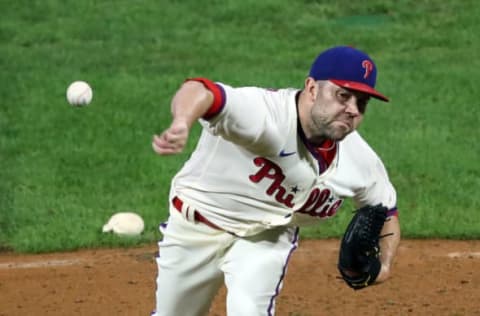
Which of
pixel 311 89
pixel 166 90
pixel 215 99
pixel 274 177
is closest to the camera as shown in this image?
pixel 215 99

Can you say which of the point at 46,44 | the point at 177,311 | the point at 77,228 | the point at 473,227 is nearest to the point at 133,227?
the point at 77,228

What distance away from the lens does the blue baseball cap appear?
565 centimetres

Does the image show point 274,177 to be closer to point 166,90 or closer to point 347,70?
point 347,70

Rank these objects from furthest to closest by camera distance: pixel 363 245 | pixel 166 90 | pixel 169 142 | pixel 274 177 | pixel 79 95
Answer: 1. pixel 166 90
2. pixel 79 95
3. pixel 363 245
4. pixel 274 177
5. pixel 169 142

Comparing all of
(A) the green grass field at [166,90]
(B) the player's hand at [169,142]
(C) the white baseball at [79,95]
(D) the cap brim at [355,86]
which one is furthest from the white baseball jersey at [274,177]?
(C) the white baseball at [79,95]

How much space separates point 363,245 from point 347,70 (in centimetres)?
94

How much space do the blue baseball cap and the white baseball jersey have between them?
231 millimetres

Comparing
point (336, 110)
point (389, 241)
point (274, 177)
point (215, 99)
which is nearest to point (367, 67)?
point (336, 110)

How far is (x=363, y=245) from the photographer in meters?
6.04

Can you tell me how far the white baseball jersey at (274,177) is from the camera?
5.73 metres

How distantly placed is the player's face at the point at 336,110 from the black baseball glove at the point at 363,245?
561 mm

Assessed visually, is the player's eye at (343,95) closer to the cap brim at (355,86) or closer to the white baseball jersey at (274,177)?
the cap brim at (355,86)

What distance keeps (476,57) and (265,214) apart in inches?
353

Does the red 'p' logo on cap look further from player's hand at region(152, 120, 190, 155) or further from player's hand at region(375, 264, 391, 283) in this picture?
player's hand at region(152, 120, 190, 155)
